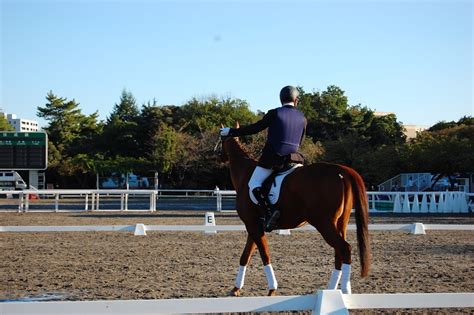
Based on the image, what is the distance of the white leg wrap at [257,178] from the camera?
731 cm

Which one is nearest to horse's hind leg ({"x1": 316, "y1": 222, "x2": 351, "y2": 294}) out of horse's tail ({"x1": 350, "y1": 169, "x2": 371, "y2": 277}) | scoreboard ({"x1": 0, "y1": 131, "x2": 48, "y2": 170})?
horse's tail ({"x1": 350, "y1": 169, "x2": 371, "y2": 277})

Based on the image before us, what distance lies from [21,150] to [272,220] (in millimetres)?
22467

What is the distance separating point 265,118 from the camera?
7352mm

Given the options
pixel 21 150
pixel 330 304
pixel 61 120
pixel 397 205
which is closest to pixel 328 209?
pixel 330 304

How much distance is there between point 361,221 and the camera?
6.87 meters

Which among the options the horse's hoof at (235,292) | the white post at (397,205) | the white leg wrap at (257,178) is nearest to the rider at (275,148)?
the white leg wrap at (257,178)

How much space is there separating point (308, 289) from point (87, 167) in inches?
2084

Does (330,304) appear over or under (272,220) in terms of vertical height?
under

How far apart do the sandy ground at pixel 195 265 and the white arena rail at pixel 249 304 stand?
1753mm

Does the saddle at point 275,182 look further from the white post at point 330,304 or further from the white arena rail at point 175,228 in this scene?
the white arena rail at point 175,228

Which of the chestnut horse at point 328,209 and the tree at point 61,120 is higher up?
the tree at point 61,120

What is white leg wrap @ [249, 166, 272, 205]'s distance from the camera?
288 inches

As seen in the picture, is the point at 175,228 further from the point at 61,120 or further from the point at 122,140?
the point at 61,120

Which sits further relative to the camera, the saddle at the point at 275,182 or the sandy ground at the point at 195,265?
the sandy ground at the point at 195,265
